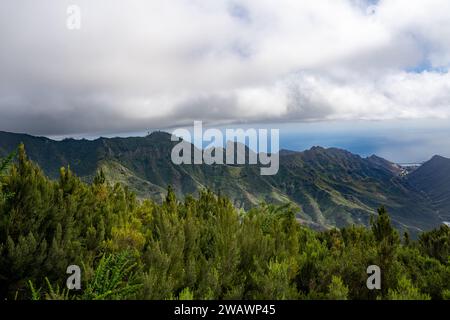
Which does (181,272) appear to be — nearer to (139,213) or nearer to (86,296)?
(86,296)

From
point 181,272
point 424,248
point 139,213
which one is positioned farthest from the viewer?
point 139,213

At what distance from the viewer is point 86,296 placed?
5.42 meters

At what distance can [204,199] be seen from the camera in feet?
75.6

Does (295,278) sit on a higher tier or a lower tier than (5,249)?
lower

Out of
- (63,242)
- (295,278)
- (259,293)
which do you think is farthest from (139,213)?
(259,293)

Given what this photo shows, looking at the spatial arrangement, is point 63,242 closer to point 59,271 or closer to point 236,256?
point 59,271

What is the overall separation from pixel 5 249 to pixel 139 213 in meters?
13.6

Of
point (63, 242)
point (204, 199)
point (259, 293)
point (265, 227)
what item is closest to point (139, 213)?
point (204, 199)
